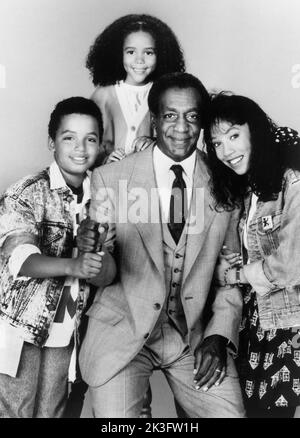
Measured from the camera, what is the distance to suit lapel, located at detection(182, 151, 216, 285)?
1929mm

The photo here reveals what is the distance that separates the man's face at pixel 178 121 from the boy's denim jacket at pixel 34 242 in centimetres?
39

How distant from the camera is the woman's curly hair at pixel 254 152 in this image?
1918 millimetres

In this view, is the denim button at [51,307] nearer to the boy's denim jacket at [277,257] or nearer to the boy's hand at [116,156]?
the boy's hand at [116,156]

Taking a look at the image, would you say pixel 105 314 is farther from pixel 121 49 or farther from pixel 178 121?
pixel 121 49

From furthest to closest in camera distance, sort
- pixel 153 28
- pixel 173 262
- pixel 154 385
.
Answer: pixel 154 385
pixel 153 28
pixel 173 262

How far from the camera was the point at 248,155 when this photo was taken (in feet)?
6.42

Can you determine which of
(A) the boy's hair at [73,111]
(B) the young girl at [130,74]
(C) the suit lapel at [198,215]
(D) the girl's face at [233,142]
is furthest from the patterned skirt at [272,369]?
(A) the boy's hair at [73,111]

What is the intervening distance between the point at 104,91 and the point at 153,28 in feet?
0.92

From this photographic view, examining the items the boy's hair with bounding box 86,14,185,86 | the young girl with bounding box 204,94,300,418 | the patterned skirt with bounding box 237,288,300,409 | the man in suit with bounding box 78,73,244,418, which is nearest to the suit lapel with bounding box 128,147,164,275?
the man in suit with bounding box 78,73,244,418

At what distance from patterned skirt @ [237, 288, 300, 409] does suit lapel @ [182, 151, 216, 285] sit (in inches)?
12.3

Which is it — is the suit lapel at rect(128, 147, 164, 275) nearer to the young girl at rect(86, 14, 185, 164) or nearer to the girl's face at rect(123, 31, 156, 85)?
the young girl at rect(86, 14, 185, 164)

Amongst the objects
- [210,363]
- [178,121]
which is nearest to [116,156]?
[178,121]

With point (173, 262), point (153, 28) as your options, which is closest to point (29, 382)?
point (173, 262)
